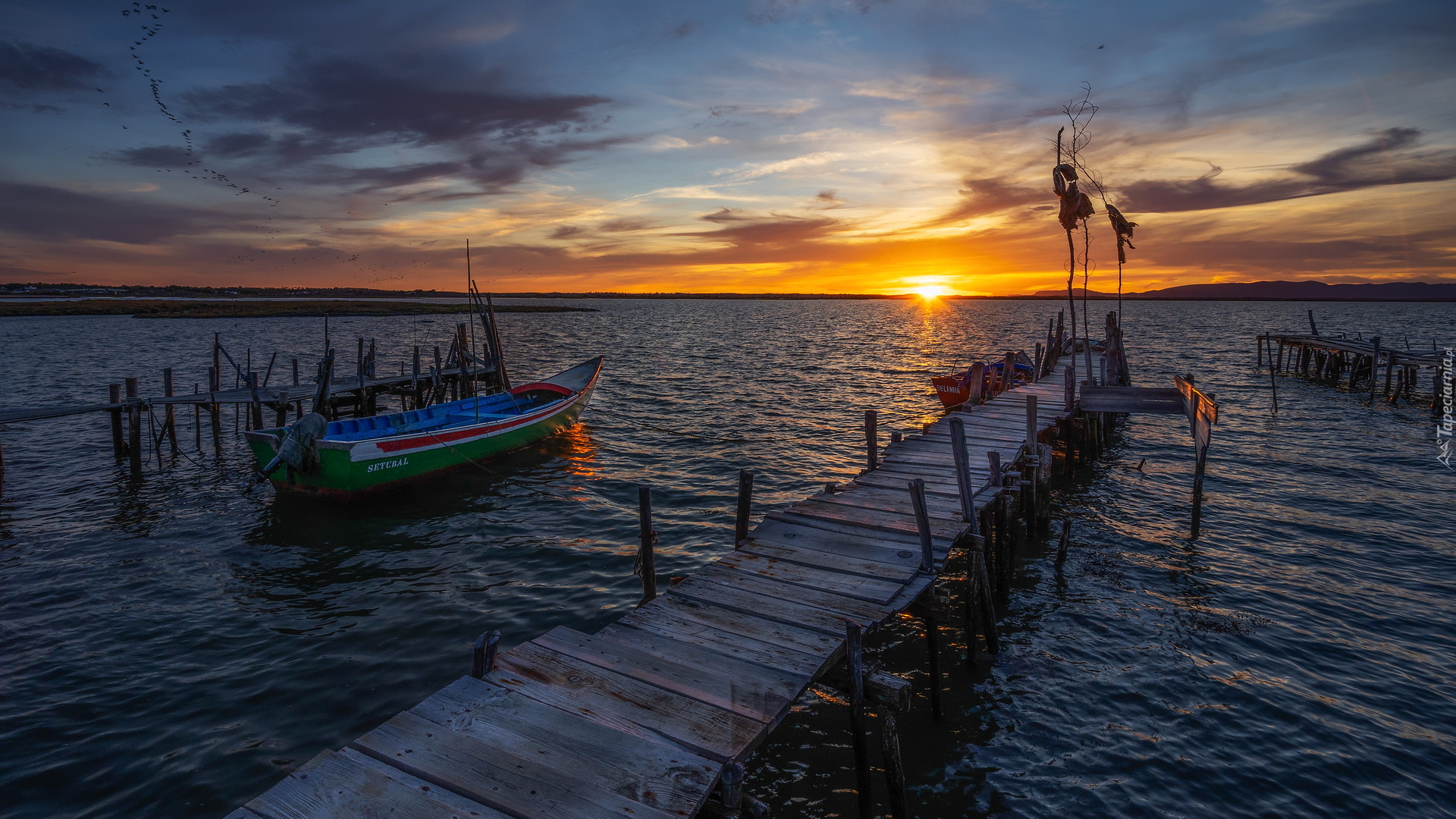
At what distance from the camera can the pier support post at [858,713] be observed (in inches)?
227

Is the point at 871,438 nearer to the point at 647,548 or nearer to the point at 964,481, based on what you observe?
the point at 964,481

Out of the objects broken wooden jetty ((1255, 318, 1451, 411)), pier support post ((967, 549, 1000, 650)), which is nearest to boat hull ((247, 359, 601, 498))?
pier support post ((967, 549, 1000, 650))

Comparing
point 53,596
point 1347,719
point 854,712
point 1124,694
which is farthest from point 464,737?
point 53,596

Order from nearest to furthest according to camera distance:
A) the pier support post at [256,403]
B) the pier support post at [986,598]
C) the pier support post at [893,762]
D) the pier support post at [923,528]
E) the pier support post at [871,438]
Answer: the pier support post at [893,762]
the pier support post at [923,528]
the pier support post at [986,598]
the pier support post at [871,438]
the pier support post at [256,403]

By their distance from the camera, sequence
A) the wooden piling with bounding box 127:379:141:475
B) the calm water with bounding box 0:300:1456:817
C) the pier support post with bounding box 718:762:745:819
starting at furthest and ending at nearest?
the wooden piling with bounding box 127:379:141:475, the calm water with bounding box 0:300:1456:817, the pier support post with bounding box 718:762:745:819

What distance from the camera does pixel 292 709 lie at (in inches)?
299

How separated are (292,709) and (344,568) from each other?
14.5 ft

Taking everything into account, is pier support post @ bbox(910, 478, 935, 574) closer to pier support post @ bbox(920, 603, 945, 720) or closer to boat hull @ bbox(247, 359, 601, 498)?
pier support post @ bbox(920, 603, 945, 720)

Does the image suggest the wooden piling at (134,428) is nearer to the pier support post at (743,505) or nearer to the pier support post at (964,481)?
the pier support post at (743,505)

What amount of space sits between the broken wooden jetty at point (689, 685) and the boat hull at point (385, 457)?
9.30m

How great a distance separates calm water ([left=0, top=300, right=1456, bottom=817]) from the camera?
21.9 feet

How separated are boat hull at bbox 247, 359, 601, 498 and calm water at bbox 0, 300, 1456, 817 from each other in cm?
61

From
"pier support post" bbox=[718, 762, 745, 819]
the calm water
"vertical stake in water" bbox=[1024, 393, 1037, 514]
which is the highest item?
"vertical stake in water" bbox=[1024, 393, 1037, 514]

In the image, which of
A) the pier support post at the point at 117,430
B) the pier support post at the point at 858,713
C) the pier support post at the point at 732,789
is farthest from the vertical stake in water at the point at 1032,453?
the pier support post at the point at 117,430
